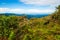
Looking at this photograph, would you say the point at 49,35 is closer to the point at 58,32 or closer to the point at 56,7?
Answer: the point at 58,32

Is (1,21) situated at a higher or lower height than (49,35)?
higher

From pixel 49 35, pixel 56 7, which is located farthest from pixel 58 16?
pixel 49 35

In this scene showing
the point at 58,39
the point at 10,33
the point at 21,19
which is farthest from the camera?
the point at 21,19

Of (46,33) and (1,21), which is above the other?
(1,21)

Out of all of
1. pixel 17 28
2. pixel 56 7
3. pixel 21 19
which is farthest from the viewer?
pixel 56 7

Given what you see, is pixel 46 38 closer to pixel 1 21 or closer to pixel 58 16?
pixel 1 21

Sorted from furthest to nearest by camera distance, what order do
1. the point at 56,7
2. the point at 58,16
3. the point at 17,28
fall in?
1. the point at 56,7
2. the point at 58,16
3. the point at 17,28

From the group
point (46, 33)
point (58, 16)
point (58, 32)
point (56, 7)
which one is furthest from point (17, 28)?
point (56, 7)

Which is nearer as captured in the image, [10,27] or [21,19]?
[10,27]

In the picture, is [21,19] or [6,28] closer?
[6,28]
